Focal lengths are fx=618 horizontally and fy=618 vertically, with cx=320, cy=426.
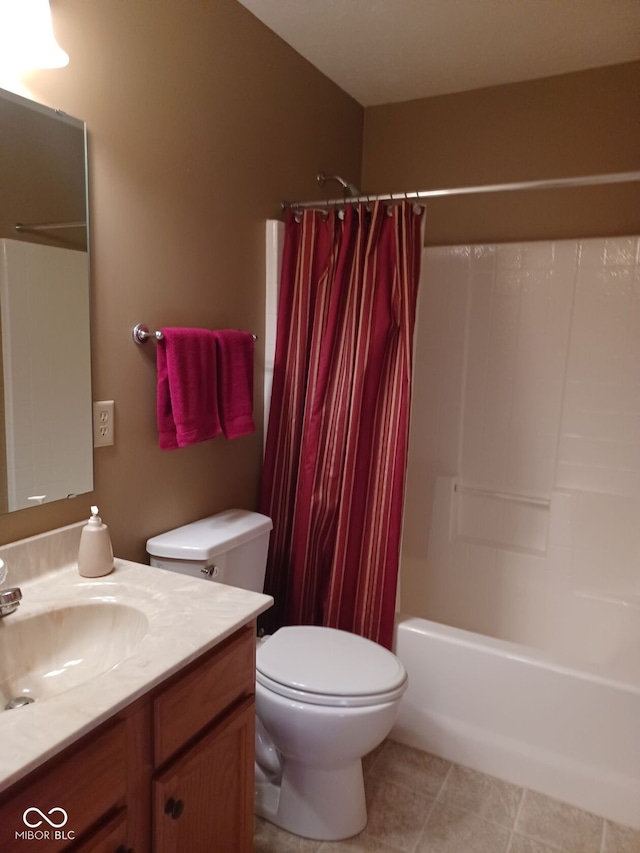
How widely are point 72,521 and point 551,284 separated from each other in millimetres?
1944

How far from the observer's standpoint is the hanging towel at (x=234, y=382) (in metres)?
1.88

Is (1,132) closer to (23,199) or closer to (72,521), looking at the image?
(23,199)

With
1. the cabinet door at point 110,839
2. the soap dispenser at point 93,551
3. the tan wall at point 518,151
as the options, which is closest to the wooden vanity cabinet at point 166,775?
the cabinet door at point 110,839

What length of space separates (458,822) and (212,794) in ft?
3.01

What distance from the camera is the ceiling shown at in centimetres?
194

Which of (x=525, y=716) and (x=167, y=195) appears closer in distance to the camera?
(x=167, y=195)

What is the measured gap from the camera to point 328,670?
1.68 m

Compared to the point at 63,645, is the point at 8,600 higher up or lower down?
higher up

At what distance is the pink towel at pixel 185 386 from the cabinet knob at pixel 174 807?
883mm

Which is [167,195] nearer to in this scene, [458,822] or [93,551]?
[93,551]

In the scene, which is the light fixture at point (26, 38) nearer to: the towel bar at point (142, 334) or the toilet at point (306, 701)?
the towel bar at point (142, 334)

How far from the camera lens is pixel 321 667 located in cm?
170

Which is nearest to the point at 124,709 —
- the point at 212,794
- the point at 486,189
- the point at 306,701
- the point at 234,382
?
the point at 212,794

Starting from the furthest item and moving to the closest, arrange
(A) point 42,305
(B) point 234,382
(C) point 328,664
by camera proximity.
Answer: (B) point 234,382 < (C) point 328,664 < (A) point 42,305
